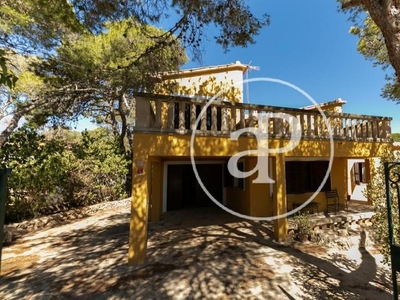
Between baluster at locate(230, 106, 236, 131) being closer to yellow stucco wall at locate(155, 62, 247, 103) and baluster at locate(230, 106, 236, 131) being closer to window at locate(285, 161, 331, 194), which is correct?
yellow stucco wall at locate(155, 62, 247, 103)

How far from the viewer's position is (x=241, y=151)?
6.73m

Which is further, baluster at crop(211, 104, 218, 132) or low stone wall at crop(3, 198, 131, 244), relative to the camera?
low stone wall at crop(3, 198, 131, 244)

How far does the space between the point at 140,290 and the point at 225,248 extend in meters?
2.93

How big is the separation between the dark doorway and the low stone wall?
3.58 meters

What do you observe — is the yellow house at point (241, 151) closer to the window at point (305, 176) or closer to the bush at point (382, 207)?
the window at point (305, 176)

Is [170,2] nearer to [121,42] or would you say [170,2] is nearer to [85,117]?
[121,42]

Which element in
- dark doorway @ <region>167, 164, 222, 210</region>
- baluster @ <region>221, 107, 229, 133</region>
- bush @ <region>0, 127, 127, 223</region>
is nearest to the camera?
baluster @ <region>221, 107, 229, 133</region>

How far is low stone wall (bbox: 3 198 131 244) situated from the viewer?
8.56 meters

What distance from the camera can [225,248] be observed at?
21.9ft

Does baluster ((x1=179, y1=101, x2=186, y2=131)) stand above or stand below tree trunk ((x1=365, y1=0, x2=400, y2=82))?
below

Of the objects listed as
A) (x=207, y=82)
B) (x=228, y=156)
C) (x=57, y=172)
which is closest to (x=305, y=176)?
(x=228, y=156)

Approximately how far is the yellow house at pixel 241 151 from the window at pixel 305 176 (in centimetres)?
5

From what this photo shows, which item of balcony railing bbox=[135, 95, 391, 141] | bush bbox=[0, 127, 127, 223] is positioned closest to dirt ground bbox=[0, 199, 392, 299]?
bush bbox=[0, 127, 127, 223]

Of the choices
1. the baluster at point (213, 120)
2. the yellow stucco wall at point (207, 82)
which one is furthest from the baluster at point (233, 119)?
the yellow stucco wall at point (207, 82)
